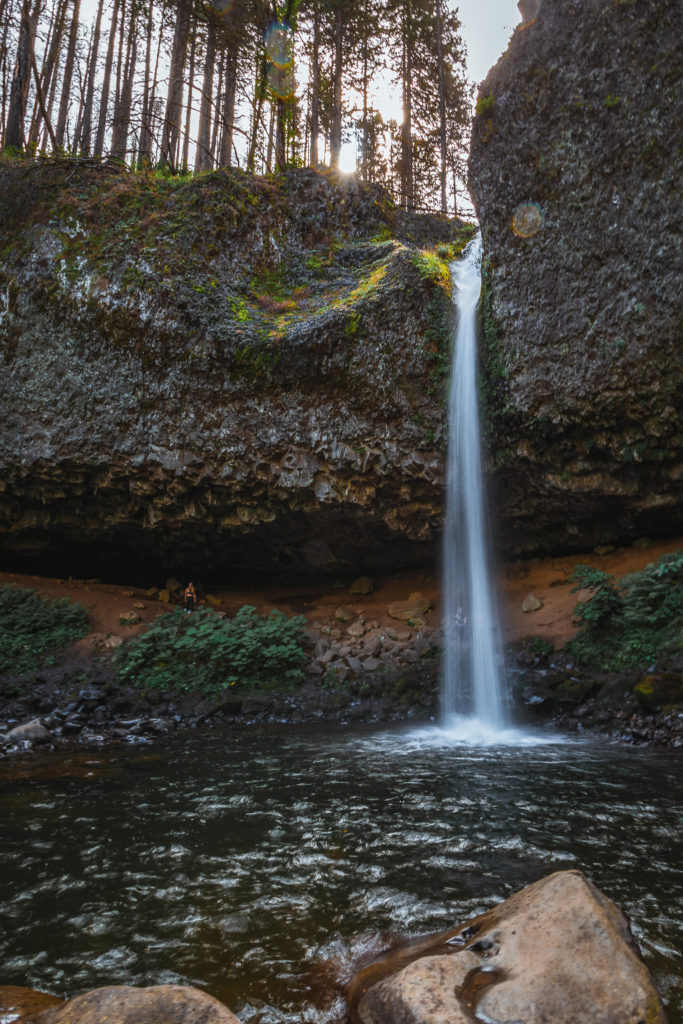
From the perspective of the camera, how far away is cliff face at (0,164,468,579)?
11273 mm

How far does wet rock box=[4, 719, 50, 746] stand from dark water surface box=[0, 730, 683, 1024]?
1.21 metres

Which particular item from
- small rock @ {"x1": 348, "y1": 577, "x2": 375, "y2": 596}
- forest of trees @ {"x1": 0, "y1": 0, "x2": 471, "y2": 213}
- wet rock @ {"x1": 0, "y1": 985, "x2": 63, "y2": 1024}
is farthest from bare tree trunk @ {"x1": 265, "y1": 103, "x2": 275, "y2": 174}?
wet rock @ {"x1": 0, "y1": 985, "x2": 63, "y2": 1024}

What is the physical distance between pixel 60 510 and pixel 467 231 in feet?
44.4

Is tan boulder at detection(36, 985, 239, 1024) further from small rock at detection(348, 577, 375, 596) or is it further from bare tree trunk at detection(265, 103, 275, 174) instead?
bare tree trunk at detection(265, 103, 275, 174)

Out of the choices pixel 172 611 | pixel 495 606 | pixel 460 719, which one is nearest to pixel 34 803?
pixel 460 719

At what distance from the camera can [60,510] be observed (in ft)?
43.7

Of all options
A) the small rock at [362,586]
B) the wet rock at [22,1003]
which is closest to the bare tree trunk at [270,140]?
the small rock at [362,586]

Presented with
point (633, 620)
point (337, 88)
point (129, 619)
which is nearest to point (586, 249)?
point (633, 620)

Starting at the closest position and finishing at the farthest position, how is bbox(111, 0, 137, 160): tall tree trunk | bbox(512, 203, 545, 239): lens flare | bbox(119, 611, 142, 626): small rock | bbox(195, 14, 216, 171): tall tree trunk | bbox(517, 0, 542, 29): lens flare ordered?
1. bbox(512, 203, 545, 239): lens flare
2. bbox(517, 0, 542, 29): lens flare
3. bbox(119, 611, 142, 626): small rock
4. bbox(195, 14, 216, 171): tall tree trunk
5. bbox(111, 0, 137, 160): tall tree trunk

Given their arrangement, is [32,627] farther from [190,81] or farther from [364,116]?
[364,116]

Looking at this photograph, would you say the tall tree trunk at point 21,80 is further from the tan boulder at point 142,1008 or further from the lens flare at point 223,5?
the tan boulder at point 142,1008

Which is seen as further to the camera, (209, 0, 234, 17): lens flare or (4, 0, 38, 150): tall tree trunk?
(209, 0, 234, 17): lens flare

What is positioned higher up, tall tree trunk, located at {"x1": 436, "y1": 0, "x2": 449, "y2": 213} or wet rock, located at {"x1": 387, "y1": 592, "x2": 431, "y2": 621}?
tall tree trunk, located at {"x1": 436, "y1": 0, "x2": 449, "y2": 213}

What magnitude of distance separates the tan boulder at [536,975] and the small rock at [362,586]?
11.7m
